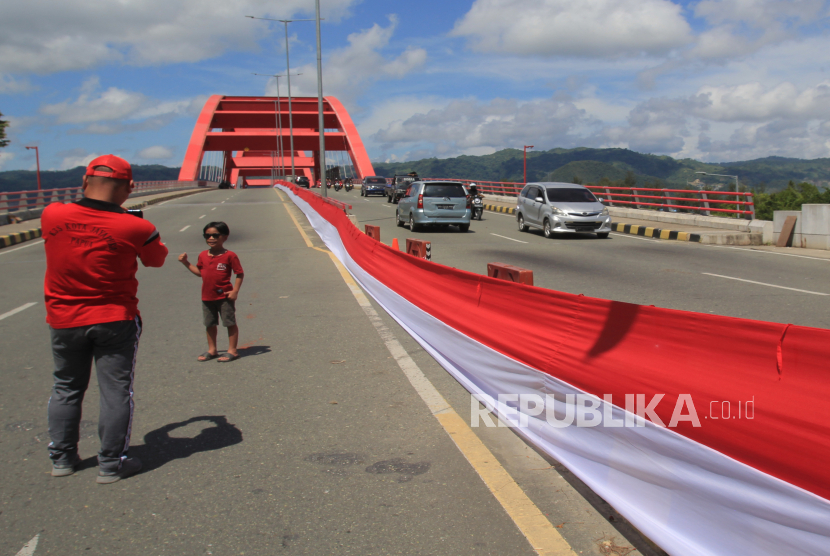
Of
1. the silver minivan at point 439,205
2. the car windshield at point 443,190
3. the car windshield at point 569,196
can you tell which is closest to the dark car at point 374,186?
the silver minivan at point 439,205

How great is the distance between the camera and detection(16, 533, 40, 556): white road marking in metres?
2.86

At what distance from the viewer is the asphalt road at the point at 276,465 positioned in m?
2.97

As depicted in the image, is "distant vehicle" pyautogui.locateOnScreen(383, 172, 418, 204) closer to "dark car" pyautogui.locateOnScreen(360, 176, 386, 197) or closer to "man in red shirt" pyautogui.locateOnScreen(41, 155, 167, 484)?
"dark car" pyautogui.locateOnScreen(360, 176, 386, 197)

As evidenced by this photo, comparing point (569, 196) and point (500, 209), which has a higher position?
point (569, 196)

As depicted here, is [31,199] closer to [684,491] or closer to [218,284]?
[218,284]

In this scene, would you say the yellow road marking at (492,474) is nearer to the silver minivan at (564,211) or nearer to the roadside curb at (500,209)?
the silver minivan at (564,211)

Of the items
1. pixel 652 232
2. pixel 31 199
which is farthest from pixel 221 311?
pixel 31 199

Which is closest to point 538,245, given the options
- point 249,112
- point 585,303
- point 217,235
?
point 217,235

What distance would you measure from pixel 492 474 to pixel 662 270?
9.95 meters

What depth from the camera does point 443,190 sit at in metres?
20.9

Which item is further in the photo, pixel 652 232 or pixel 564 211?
pixel 652 232

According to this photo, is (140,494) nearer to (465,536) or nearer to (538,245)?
(465,536)

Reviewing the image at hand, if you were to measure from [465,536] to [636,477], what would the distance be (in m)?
0.86

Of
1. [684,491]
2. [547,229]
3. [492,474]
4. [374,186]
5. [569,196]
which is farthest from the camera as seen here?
[374,186]
